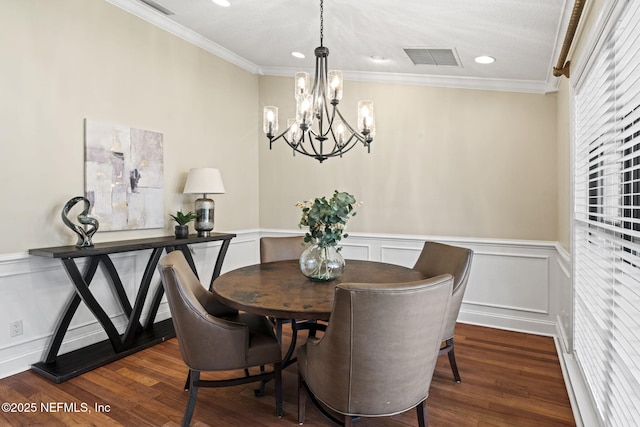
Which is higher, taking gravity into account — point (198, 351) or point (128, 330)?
point (198, 351)

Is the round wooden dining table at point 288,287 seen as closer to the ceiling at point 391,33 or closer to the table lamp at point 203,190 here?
the table lamp at point 203,190

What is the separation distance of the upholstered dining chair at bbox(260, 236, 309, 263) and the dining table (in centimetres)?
32

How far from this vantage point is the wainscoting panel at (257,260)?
8.67 feet

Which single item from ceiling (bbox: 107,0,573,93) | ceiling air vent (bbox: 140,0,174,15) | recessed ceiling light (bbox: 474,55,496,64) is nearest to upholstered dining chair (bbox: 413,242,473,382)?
ceiling (bbox: 107,0,573,93)

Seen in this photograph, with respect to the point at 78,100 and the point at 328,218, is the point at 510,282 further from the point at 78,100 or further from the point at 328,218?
the point at 78,100

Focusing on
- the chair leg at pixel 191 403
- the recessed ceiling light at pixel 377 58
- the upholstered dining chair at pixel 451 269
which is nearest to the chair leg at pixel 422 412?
the upholstered dining chair at pixel 451 269

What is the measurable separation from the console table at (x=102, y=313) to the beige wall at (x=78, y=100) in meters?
0.29

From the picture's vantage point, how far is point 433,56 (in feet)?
11.1

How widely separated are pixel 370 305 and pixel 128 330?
7.65 ft

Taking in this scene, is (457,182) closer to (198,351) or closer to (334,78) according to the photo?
(334,78)

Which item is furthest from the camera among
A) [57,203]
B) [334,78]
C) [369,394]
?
[57,203]

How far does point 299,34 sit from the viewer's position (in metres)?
3.43

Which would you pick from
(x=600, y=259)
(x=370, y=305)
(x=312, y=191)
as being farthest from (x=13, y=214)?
(x=600, y=259)

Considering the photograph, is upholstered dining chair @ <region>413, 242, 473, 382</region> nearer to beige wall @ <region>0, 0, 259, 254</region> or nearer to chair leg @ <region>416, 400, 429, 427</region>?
chair leg @ <region>416, 400, 429, 427</region>
